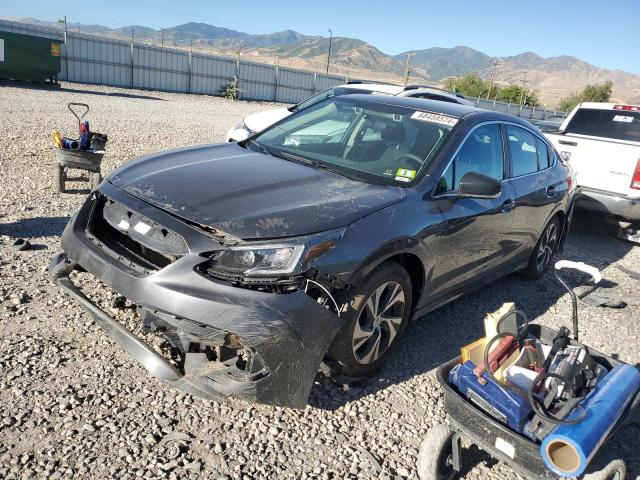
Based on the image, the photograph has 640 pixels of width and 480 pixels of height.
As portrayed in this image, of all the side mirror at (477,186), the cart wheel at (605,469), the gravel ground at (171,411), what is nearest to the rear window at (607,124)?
the gravel ground at (171,411)

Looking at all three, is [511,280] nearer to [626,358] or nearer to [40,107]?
[626,358]

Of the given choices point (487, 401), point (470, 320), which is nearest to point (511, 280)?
point (470, 320)

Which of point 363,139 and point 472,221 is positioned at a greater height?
point 363,139

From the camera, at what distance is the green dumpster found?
762 inches

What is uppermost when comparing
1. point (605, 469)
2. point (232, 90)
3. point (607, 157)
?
point (607, 157)

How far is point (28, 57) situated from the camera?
19.7 meters

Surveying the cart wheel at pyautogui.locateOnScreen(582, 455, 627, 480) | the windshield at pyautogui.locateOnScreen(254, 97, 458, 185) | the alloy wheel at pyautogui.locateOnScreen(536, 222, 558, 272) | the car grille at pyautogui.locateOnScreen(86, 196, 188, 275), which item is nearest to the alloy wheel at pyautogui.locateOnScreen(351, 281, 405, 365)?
the windshield at pyautogui.locateOnScreen(254, 97, 458, 185)

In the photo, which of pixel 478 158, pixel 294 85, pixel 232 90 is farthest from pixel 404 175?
pixel 294 85

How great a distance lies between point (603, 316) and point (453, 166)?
8.62 ft

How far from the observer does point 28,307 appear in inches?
144

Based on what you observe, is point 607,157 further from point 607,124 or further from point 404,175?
point 404,175

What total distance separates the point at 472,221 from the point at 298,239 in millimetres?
1703

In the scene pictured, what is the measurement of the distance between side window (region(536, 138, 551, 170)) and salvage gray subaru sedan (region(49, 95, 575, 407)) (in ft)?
2.78

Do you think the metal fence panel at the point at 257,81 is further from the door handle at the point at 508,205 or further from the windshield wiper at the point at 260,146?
the door handle at the point at 508,205
